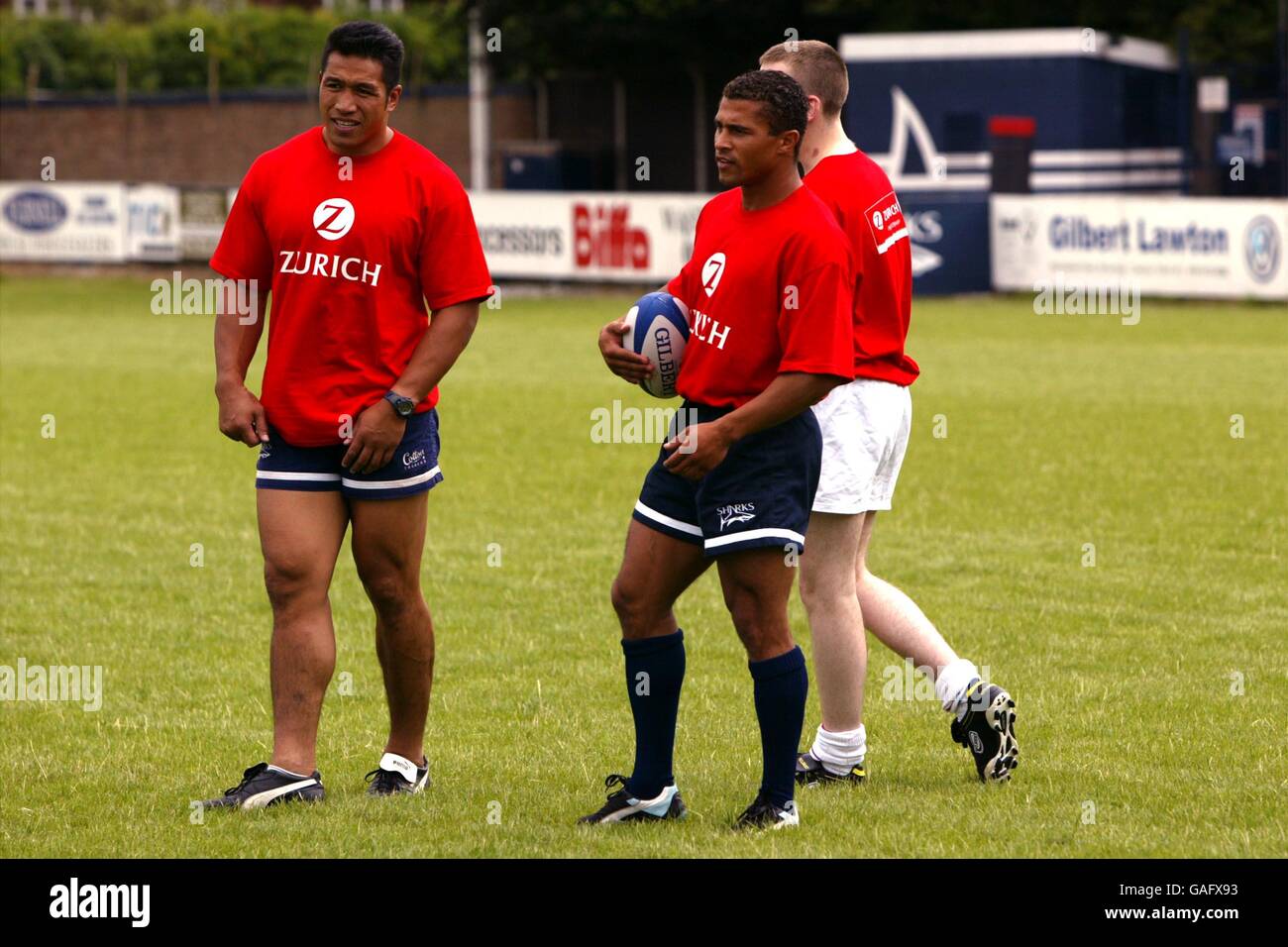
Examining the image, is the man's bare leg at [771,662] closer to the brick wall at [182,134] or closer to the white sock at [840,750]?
the white sock at [840,750]

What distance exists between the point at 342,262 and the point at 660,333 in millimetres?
952

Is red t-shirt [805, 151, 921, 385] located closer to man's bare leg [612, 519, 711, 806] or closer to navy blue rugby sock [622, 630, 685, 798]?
man's bare leg [612, 519, 711, 806]

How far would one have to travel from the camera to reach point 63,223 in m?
35.4

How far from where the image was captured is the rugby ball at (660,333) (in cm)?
535

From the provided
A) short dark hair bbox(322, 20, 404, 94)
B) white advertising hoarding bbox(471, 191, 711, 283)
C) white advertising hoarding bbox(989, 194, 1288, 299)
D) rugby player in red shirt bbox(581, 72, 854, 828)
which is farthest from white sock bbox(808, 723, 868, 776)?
white advertising hoarding bbox(471, 191, 711, 283)

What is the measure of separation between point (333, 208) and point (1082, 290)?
72.8ft

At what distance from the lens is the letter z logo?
5469 millimetres

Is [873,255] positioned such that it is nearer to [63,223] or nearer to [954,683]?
[954,683]

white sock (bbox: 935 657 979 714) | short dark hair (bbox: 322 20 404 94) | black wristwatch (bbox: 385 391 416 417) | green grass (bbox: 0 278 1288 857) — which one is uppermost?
short dark hair (bbox: 322 20 404 94)

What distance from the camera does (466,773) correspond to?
20.0 feet

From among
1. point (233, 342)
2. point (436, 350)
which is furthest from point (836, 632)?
→ point (233, 342)

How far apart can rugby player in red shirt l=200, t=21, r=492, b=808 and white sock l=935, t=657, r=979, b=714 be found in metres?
1.72
